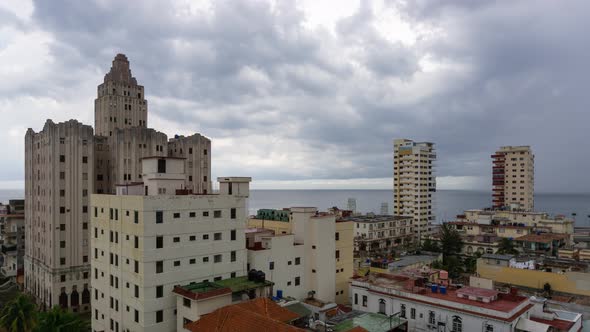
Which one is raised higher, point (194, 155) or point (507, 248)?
point (194, 155)

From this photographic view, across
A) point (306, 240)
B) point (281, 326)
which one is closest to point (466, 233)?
point (306, 240)

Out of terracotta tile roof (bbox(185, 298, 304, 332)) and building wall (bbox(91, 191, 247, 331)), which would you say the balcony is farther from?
terracotta tile roof (bbox(185, 298, 304, 332))

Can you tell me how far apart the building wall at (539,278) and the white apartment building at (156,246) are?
119 feet

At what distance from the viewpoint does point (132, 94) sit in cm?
8375

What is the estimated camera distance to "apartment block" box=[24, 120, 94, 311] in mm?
65000

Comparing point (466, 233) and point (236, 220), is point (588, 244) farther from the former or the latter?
point (236, 220)

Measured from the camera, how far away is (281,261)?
49.9 meters

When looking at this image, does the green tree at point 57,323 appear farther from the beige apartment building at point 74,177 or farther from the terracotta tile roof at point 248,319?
the beige apartment building at point 74,177

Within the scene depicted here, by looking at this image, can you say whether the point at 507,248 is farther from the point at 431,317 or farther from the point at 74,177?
the point at 74,177

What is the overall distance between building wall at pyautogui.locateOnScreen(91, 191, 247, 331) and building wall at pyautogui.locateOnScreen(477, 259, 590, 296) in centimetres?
3624

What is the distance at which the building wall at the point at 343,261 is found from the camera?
5728cm

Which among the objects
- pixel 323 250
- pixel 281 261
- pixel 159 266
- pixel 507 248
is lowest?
pixel 507 248

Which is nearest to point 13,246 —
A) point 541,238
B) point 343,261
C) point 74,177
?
point 74,177

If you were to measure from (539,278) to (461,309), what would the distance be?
961 inches
